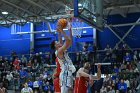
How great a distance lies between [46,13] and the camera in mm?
29812

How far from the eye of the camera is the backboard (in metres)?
13.6

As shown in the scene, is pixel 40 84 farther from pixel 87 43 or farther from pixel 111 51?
pixel 87 43

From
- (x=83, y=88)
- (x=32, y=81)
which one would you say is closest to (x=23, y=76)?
(x=32, y=81)

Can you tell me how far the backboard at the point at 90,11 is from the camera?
13579 millimetres

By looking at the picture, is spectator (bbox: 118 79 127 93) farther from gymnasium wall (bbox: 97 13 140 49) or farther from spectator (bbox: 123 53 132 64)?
gymnasium wall (bbox: 97 13 140 49)

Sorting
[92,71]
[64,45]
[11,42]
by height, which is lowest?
[92,71]

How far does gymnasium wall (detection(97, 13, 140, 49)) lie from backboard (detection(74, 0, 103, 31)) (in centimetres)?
1440

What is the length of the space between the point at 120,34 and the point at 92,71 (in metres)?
8.55

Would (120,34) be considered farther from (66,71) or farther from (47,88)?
(66,71)

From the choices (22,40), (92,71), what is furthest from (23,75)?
(22,40)

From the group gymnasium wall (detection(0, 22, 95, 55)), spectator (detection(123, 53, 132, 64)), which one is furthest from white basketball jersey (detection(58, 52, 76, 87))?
gymnasium wall (detection(0, 22, 95, 55))

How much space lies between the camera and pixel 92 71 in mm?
22438

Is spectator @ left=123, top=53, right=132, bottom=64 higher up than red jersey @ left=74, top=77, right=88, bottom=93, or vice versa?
red jersey @ left=74, top=77, right=88, bottom=93

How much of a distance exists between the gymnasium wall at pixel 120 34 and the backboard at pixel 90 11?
567 inches
